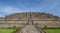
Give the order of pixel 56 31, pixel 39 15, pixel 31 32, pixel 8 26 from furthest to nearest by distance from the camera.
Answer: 1. pixel 39 15
2. pixel 8 26
3. pixel 56 31
4. pixel 31 32

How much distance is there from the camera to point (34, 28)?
47.3ft

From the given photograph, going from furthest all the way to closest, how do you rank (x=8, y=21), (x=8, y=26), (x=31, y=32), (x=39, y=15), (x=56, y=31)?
(x=39, y=15), (x=8, y=21), (x=8, y=26), (x=56, y=31), (x=31, y=32)

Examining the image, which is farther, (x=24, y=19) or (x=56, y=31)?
(x=24, y=19)

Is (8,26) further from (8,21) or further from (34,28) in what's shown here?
(34,28)

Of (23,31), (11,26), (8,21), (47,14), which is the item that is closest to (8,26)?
(11,26)

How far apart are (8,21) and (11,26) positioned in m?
2.06

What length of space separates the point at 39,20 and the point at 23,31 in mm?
6158

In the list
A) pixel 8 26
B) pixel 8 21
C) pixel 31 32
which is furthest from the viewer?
pixel 8 21

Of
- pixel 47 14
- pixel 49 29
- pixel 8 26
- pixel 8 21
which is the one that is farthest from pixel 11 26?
pixel 47 14

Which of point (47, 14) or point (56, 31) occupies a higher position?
point (47, 14)

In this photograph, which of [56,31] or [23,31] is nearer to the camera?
[23,31]

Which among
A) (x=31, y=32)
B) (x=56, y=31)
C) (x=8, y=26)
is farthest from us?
(x=8, y=26)

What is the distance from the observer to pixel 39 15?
2125 centimetres

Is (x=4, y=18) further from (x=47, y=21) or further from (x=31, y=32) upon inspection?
(x=31, y=32)
